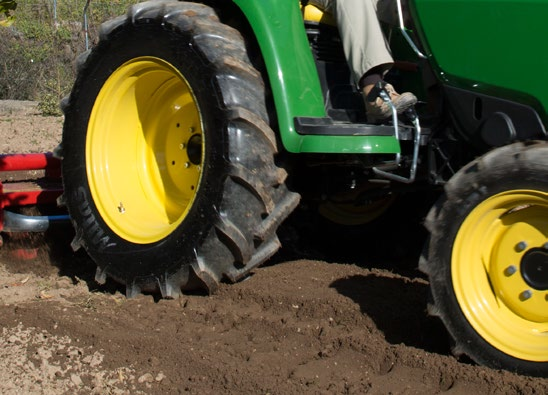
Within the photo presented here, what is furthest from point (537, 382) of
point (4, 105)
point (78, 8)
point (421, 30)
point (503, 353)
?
point (78, 8)

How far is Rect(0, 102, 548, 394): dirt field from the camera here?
3.06 metres

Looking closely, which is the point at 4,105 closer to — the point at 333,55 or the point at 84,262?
the point at 84,262

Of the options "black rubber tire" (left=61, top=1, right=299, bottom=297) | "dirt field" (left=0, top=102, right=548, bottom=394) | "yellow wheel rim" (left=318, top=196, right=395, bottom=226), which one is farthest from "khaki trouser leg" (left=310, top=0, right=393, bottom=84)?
"yellow wheel rim" (left=318, top=196, right=395, bottom=226)

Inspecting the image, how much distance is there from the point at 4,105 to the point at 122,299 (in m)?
7.45

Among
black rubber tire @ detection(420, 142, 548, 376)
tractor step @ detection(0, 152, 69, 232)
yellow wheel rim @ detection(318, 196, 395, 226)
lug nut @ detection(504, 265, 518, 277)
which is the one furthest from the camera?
yellow wheel rim @ detection(318, 196, 395, 226)

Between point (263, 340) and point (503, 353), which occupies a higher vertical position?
point (503, 353)

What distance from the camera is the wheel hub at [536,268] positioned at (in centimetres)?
305

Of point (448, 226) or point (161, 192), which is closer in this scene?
point (448, 226)

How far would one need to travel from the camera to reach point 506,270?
313 cm

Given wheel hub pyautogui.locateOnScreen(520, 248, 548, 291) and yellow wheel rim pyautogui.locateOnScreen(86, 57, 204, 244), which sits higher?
wheel hub pyautogui.locateOnScreen(520, 248, 548, 291)

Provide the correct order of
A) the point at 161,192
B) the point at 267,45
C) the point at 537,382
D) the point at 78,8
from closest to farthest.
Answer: the point at 537,382
the point at 267,45
the point at 161,192
the point at 78,8

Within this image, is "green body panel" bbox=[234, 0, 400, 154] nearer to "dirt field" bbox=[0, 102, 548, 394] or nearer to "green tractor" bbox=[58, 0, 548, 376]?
"green tractor" bbox=[58, 0, 548, 376]

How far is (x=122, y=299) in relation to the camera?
13.5ft

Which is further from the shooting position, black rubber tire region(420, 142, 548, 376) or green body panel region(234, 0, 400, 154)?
green body panel region(234, 0, 400, 154)
